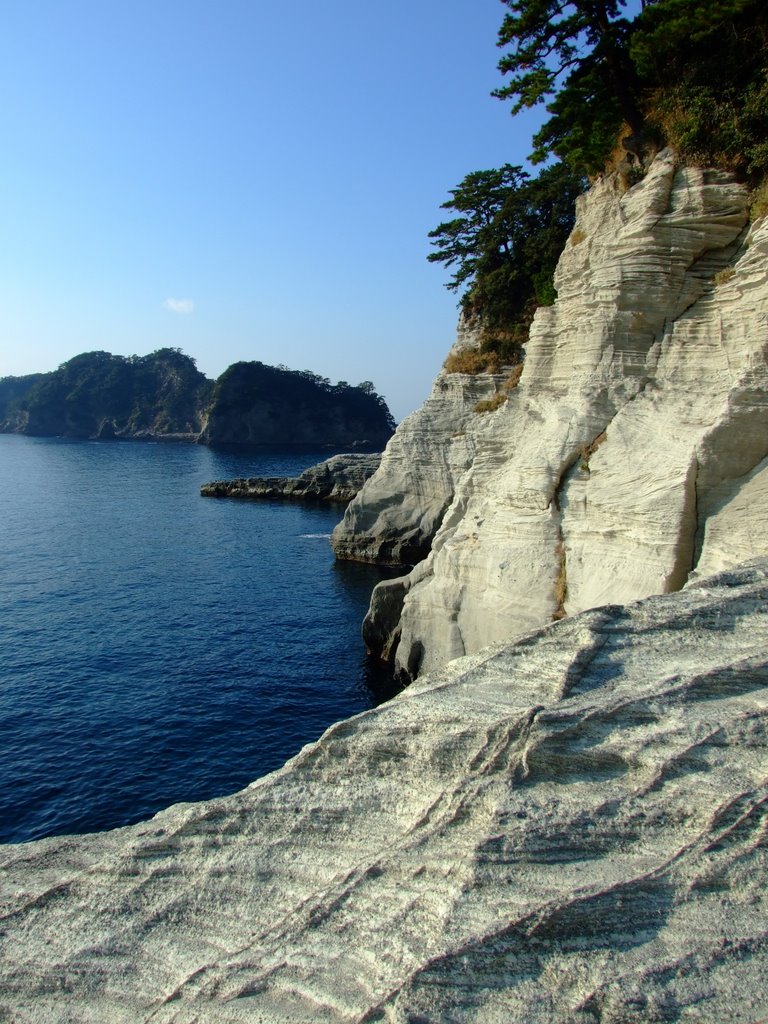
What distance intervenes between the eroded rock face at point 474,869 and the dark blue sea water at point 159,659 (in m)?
9.76

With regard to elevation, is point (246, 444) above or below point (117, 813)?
above

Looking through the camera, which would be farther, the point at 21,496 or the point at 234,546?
the point at 21,496

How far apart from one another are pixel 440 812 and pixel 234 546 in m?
47.5

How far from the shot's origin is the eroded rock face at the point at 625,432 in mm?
19250

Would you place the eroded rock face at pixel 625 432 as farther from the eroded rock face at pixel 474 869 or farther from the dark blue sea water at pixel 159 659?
the dark blue sea water at pixel 159 659

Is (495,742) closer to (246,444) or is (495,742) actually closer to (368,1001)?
(368,1001)

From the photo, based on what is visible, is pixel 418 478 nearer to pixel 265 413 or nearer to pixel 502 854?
pixel 502 854

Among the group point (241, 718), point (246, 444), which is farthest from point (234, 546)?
point (246, 444)

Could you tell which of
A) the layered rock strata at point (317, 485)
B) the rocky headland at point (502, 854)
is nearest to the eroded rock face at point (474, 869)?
the rocky headland at point (502, 854)

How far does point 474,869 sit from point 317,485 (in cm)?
7519

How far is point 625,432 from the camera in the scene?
22.2 m

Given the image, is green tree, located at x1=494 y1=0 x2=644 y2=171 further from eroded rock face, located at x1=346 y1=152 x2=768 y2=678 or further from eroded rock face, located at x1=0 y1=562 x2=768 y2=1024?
eroded rock face, located at x1=0 y1=562 x2=768 y2=1024

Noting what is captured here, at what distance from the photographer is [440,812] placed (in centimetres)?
1180

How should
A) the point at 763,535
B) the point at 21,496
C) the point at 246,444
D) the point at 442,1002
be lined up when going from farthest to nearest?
the point at 246,444 → the point at 21,496 → the point at 763,535 → the point at 442,1002
